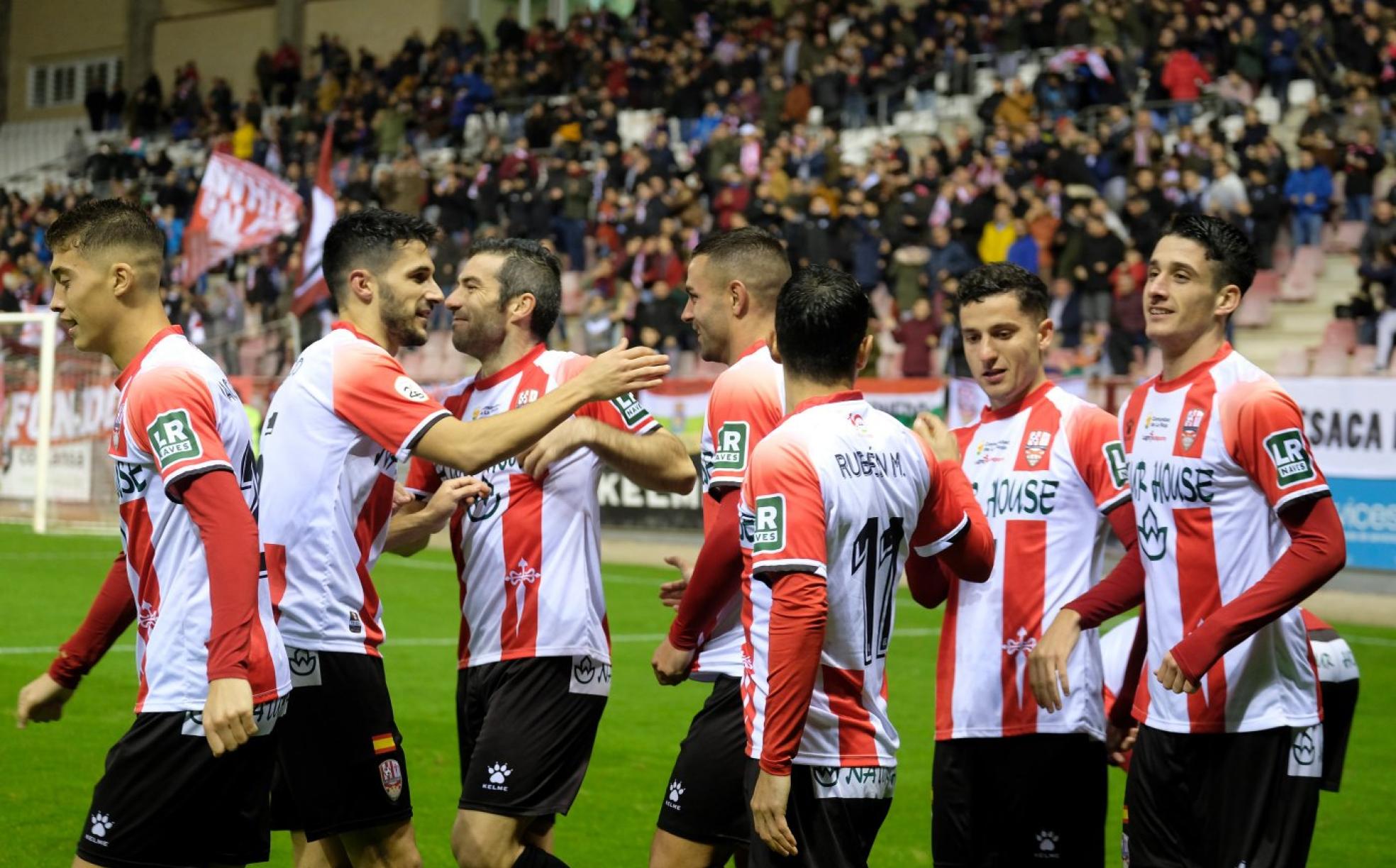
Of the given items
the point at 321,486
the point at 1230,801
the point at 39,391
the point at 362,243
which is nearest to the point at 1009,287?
the point at 1230,801

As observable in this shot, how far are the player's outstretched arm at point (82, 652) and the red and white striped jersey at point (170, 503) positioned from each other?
1.42 feet

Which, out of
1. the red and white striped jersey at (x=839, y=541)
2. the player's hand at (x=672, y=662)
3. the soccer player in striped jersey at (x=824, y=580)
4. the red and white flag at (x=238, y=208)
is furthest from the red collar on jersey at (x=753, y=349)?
the red and white flag at (x=238, y=208)

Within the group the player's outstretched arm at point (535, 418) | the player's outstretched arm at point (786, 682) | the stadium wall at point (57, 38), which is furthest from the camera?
the stadium wall at point (57, 38)

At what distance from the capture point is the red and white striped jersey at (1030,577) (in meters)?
5.04

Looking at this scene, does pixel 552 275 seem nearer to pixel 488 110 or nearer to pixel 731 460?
pixel 731 460

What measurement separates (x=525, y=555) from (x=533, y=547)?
0.13 feet

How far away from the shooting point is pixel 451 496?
5.18 metres

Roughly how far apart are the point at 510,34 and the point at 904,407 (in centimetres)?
1946

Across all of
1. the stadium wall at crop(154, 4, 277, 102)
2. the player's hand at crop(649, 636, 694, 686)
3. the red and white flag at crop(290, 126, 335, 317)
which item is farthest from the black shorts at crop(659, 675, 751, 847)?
the stadium wall at crop(154, 4, 277, 102)

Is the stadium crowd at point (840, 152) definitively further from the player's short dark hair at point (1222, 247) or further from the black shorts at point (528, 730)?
the black shorts at point (528, 730)

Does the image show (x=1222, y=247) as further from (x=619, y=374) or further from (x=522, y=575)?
(x=522, y=575)

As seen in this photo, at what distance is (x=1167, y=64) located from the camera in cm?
2295

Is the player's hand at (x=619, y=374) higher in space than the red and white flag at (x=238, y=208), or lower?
lower

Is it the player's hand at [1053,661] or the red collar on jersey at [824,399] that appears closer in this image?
the red collar on jersey at [824,399]
